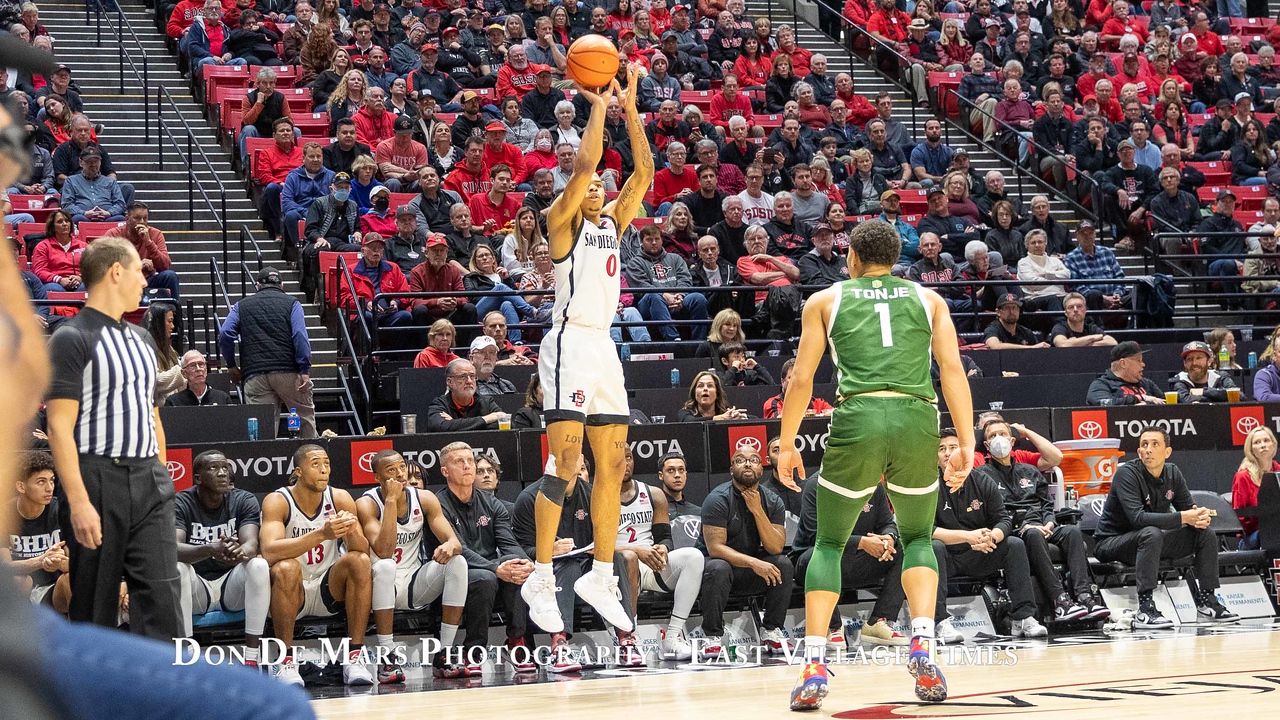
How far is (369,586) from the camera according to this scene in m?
8.74

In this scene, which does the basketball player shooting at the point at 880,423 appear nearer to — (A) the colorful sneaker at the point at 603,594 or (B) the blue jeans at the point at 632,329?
(A) the colorful sneaker at the point at 603,594

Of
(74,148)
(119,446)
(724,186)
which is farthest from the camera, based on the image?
(724,186)

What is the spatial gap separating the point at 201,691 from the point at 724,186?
15425mm

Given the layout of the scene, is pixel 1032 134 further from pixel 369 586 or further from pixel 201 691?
pixel 201 691

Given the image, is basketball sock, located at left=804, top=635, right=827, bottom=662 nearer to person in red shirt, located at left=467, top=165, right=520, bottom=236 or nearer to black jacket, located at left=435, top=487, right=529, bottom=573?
black jacket, located at left=435, top=487, right=529, bottom=573

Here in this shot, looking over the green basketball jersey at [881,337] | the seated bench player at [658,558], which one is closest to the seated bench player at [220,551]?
the seated bench player at [658,558]

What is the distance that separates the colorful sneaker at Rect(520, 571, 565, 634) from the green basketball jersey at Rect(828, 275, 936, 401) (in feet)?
7.14

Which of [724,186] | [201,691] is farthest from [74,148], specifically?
[201,691]

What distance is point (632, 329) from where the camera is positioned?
13.7 m

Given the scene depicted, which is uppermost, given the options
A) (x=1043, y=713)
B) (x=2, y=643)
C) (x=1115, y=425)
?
(x=2, y=643)

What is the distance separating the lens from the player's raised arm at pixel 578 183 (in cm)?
692

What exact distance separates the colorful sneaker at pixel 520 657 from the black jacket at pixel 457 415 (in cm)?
200

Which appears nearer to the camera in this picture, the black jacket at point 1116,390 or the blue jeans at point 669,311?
the black jacket at point 1116,390

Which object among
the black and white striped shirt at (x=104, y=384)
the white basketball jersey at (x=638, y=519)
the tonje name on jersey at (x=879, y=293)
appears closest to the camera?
the black and white striped shirt at (x=104, y=384)
